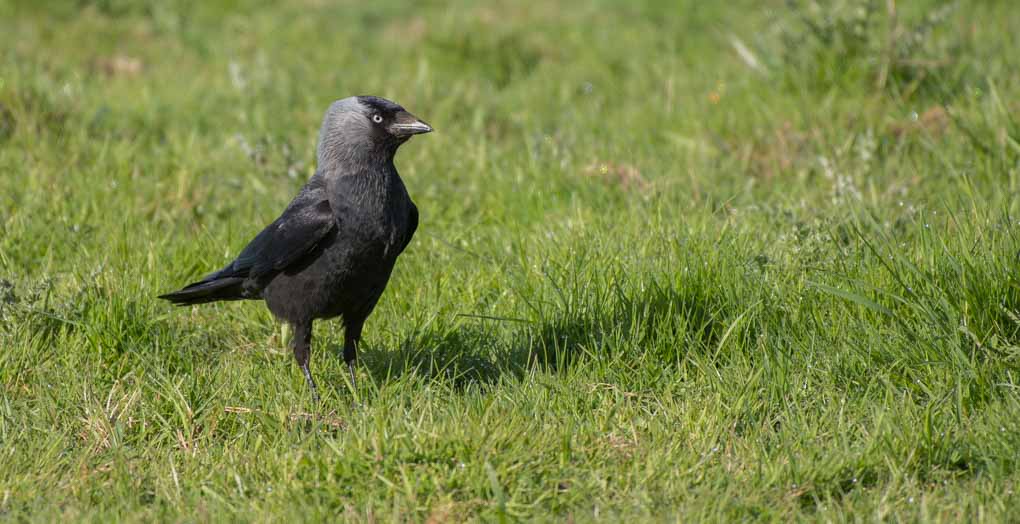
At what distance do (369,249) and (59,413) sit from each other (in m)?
1.21

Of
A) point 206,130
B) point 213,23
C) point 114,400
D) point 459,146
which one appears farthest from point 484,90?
point 114,400

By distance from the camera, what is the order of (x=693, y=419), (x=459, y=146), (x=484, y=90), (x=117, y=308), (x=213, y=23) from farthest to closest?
1. (x=213, y=23)
2. (x=484, y=90)
3. (x=459, y=146)
4. (x=117, y=308)
5. (x=693, y=419)

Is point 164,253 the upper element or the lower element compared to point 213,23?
lower

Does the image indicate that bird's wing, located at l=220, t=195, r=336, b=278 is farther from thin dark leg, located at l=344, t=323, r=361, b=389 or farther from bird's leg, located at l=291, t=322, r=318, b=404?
thin dark leg, located at l=344, t=323, r=361, b=389

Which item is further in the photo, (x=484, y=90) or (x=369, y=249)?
(x=484, y=90)

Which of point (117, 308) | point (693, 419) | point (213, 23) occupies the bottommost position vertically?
point (693, 419)

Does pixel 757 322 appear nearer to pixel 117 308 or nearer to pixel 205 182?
pixel 117 308

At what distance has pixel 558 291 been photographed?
428 centimetres

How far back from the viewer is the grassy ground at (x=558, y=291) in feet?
10.8

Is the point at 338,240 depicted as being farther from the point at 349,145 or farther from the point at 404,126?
the point at 404,126

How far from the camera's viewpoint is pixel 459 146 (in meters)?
6.41

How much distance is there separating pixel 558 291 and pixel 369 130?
3.17 feet

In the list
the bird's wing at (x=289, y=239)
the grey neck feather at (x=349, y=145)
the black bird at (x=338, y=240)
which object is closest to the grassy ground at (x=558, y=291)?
the black bird at (x=338, y=240)

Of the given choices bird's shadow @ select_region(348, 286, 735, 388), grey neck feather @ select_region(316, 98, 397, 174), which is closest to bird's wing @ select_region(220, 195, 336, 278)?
grey neck feather @ select_region(316, 98, 397, 174)
